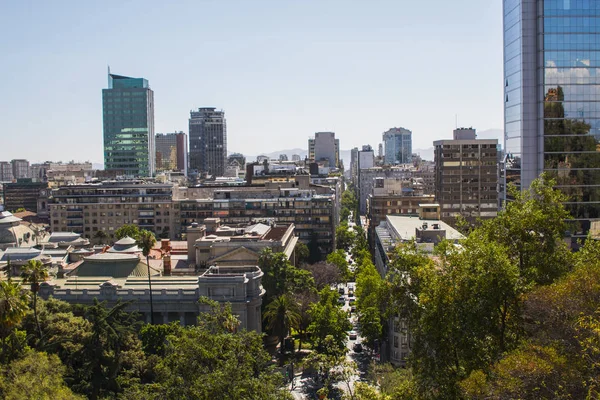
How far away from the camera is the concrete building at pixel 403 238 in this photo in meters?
76.2

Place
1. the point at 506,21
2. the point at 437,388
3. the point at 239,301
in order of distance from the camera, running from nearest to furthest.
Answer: the point at 437,388
the point at 239,301
the point at 506,21

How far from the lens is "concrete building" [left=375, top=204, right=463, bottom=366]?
250ft

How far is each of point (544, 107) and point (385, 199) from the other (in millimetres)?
63321

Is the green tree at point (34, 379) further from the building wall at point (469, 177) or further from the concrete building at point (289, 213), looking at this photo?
the building wall at point (469, 177)

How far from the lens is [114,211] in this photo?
16162 centimetres

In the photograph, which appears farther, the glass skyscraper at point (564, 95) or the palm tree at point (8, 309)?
the glass skyscraper at point (564, 95)

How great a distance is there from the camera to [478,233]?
2045 inches

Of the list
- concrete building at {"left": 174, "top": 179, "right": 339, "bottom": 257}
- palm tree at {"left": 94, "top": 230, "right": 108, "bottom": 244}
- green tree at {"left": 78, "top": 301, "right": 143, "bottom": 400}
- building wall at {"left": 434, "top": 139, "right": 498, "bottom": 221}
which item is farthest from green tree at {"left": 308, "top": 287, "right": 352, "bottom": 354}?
palm tree at {"left": 94, "top": 230, "right": 108, "bottom": 244}

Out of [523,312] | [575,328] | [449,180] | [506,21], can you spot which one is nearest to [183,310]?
[523,312]

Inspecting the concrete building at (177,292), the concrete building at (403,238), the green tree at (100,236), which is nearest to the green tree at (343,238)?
the concrete building at (403,238)

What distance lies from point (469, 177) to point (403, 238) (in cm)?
4411

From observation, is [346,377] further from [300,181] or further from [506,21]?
[300,181]

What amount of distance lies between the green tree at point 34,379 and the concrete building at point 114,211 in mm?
101040

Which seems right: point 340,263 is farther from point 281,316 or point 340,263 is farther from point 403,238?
point 281,316
